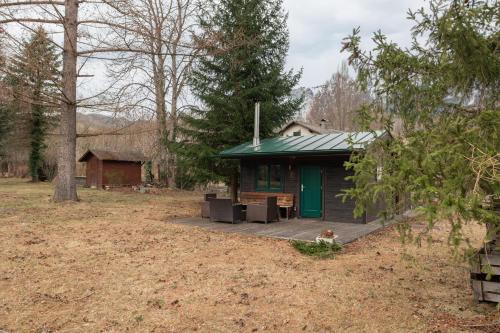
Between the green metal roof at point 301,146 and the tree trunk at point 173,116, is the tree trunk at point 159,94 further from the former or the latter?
the green metal roof at point 301,146

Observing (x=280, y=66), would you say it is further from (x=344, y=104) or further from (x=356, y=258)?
(x=344, y=104)

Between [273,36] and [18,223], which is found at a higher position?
[273,36]

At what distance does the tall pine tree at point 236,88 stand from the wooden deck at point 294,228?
422 centimetres

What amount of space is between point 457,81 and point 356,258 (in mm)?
3924

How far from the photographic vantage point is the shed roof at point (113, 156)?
25.7m

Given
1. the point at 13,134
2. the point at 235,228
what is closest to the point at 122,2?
the point at 235,228

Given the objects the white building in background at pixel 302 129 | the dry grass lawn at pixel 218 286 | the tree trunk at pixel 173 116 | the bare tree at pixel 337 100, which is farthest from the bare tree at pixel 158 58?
the bare tree at pixel 337 100

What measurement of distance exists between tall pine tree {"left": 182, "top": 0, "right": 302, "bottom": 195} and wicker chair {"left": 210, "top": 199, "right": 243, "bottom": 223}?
3.78m

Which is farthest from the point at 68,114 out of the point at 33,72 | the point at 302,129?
the point at 302,129

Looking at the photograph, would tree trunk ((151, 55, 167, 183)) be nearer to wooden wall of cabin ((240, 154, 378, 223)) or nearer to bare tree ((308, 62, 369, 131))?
wooden wall of cabin ((240, 154, 378, 223))

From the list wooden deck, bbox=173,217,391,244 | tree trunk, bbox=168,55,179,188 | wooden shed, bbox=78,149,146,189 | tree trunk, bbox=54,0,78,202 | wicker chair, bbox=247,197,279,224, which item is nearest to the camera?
wooden deck, bbox=173,217,391,244

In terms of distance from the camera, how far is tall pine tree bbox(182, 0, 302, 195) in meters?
15.1

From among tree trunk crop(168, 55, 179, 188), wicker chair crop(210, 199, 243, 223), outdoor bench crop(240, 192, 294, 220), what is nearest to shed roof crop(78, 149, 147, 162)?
tree trunk crop(168, 55, 179, 188)

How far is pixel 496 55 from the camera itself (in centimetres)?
407
